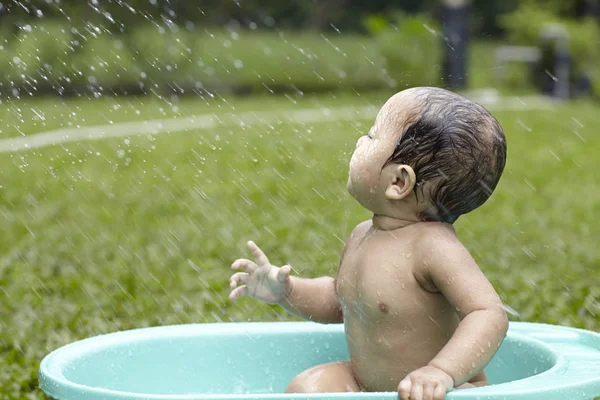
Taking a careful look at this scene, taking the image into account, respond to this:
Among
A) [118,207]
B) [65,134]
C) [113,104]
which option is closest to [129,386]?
[118,207]

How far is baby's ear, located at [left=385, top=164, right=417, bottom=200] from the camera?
2.21 m

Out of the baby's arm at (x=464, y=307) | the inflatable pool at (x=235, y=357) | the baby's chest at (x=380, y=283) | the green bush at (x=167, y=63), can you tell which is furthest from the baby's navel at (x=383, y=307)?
the green bush at (x=167, y=63)

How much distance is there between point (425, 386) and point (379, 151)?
1.84 feet

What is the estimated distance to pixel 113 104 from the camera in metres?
13.4

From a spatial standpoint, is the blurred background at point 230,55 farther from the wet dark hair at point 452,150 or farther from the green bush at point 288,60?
the wet dark hair at point 452,150

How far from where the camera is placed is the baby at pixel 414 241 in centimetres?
218

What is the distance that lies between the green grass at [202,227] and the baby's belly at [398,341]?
1.63ft

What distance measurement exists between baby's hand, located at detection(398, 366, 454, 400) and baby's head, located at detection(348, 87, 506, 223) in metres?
0.44

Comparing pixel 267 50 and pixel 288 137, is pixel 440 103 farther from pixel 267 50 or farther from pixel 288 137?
pixel 267 50

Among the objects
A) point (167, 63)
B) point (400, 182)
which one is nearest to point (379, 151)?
point (400, 182)

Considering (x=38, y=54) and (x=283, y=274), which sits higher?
(x=283, y=274)

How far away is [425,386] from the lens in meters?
1.92

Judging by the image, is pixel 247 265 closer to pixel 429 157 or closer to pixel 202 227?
pixel 429 157

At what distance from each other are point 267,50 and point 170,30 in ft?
16.6
